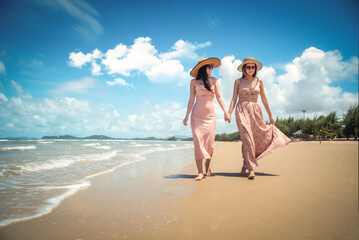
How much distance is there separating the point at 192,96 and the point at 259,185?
2.18 metres

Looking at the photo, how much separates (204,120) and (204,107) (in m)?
0.27

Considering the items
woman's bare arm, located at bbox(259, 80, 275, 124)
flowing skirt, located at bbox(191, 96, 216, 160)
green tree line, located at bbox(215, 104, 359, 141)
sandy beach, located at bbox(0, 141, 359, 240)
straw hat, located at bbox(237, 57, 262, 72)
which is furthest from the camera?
green tree line, located at bbox(215, 104, 359, 141)

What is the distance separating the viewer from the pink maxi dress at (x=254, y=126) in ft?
13.7

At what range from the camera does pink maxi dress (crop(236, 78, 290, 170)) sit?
13.7 ft

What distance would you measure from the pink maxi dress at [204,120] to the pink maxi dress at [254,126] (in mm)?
618

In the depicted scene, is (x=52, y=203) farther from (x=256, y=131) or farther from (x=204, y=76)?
(x=256, y=131)

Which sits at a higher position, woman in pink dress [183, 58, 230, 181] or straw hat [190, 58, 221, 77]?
straw hat [190, 58, 221, 77]

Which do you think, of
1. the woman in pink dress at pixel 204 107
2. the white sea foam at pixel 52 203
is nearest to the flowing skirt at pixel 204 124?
the woman in pink dress at pixel 204 107

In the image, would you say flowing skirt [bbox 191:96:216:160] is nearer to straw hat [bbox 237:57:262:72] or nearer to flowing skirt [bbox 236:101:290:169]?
flowing skirt [bbox 236:101:290:169]

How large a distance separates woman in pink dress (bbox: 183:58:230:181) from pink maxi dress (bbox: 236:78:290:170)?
1.23 ft

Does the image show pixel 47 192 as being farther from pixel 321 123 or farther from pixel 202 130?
pixel 321 123

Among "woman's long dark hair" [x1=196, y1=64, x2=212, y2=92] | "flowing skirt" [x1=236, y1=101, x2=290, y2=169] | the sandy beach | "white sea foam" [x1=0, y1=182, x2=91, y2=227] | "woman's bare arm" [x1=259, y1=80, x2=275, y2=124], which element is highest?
"woman's long dark hair" [x1=196, y1=64, x2=212, y2=92]

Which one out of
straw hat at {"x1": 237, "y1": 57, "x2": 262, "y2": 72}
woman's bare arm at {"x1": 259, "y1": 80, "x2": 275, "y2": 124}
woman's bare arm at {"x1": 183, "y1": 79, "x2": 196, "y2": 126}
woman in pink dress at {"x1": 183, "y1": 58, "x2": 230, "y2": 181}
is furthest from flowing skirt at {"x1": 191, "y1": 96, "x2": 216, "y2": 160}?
woman's bare arm at {"x1": 259, "y1": 80, "x2": 275, "y2": 124}

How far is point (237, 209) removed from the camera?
2098mm
